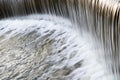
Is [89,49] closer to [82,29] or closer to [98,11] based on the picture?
[82,29]

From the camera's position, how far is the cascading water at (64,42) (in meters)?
3.46

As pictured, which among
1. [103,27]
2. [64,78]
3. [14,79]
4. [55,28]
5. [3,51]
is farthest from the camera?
[55,28]

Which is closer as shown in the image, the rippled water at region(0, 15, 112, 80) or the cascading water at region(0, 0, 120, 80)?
the cascading water at region(0, 0, 120, 80)

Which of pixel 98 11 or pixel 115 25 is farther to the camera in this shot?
pixel 98 11

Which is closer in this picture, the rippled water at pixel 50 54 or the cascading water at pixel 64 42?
the cascading water at pixel 64 42

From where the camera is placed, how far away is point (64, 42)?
478 centimetres

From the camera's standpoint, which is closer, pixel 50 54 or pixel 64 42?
pixel 50 54

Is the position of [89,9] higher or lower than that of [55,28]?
higher

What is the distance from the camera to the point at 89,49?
172 inches

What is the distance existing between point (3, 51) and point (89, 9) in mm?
1958

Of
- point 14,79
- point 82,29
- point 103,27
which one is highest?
point 103,27

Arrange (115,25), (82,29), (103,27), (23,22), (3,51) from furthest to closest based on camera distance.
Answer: (23,22)
(3,51)
(82,29)
(103,27)
(115,25)

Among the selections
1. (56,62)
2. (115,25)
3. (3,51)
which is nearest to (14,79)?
(56,62)

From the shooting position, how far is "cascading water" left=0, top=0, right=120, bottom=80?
3.46 metres
